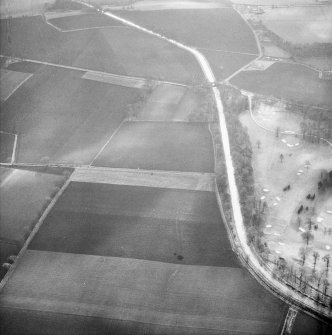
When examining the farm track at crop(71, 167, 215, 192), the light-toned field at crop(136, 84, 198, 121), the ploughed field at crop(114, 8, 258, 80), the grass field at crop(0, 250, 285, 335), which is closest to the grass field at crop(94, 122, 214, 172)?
the farm track at crop(71, 167, 215, 192)

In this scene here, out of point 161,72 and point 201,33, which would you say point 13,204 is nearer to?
point 161,72

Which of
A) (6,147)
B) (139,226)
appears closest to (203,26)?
(6,147)

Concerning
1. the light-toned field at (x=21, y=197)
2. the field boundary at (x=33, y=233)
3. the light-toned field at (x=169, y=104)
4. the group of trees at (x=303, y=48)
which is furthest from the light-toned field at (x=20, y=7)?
the field boundary at (x=33, y=233)

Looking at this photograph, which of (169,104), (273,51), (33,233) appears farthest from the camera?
(273,51)

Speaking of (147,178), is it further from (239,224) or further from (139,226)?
(239,224)

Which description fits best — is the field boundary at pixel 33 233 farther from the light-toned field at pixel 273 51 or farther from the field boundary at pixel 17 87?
the light-toned field at pixel 273 51
